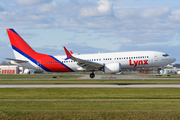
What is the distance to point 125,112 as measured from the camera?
14.8 meters

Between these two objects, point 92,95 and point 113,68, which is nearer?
point 92,95

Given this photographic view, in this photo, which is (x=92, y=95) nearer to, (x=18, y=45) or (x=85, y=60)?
(x=85, y=60)

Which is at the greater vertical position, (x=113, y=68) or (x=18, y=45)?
(x=18, y=45)

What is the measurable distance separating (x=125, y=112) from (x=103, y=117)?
1637 millimetres

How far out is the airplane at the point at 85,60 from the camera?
155 ft

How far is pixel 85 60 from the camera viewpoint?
49438mm

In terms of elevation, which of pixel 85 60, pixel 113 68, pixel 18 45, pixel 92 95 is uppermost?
pixel 18 45

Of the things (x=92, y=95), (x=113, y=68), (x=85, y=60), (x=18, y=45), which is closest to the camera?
(x=92, y=95)

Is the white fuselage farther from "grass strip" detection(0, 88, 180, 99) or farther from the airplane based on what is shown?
"grass strip" detection(0, 88, 180, 99)

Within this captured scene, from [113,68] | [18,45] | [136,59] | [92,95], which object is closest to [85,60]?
[113,68]

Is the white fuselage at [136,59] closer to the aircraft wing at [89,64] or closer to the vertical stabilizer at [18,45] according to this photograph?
the aircraft wing at [89,64]

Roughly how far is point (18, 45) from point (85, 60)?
15.5 m

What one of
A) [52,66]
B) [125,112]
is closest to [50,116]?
[125,112]

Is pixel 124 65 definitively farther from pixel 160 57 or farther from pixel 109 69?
pixel 160 57
